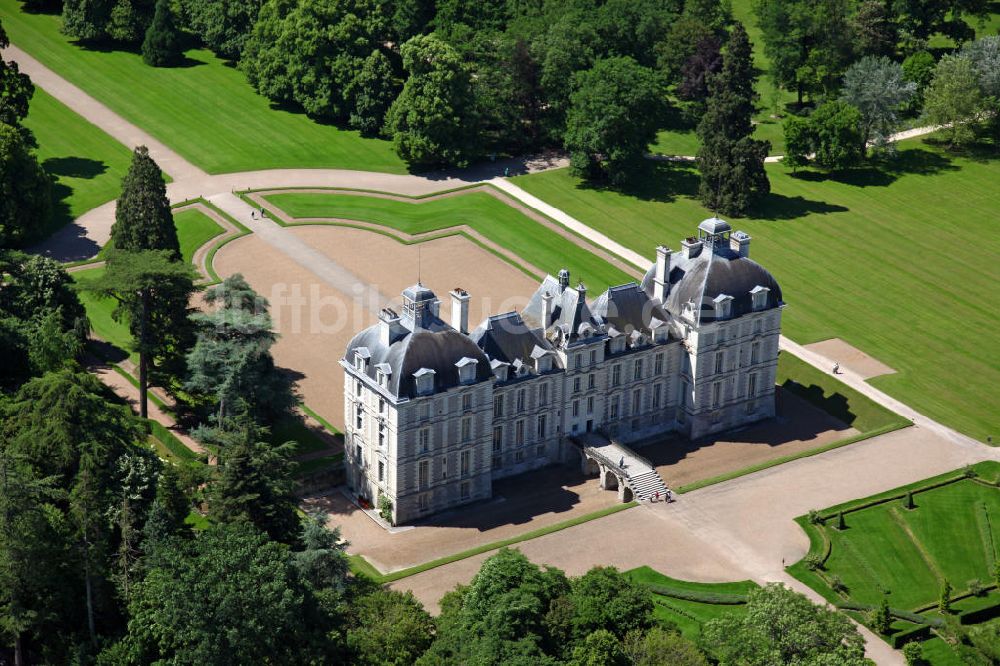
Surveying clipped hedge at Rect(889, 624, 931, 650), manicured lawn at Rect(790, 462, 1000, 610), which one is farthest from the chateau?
clipped hedge at Rect(889, 624, 931, 650)

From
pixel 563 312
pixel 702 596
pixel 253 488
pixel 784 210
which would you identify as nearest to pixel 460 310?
pixel 563 312

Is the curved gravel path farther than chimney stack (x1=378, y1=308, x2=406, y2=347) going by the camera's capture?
No

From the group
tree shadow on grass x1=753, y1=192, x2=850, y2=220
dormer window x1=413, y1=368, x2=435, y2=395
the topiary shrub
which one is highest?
dormer window x1=413, y1=368, x2=435, y2=395

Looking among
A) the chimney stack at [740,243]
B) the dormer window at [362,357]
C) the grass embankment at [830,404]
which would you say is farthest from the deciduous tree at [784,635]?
the chimney stack at [740,243]

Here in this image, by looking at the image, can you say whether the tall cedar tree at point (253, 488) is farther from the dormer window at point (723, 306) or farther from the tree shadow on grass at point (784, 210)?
the tree shadow on grass at point (784, 210)

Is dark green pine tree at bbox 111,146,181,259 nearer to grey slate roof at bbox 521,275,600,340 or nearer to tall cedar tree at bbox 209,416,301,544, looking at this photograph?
tall cedar tree at bbox 209,416,301,544
